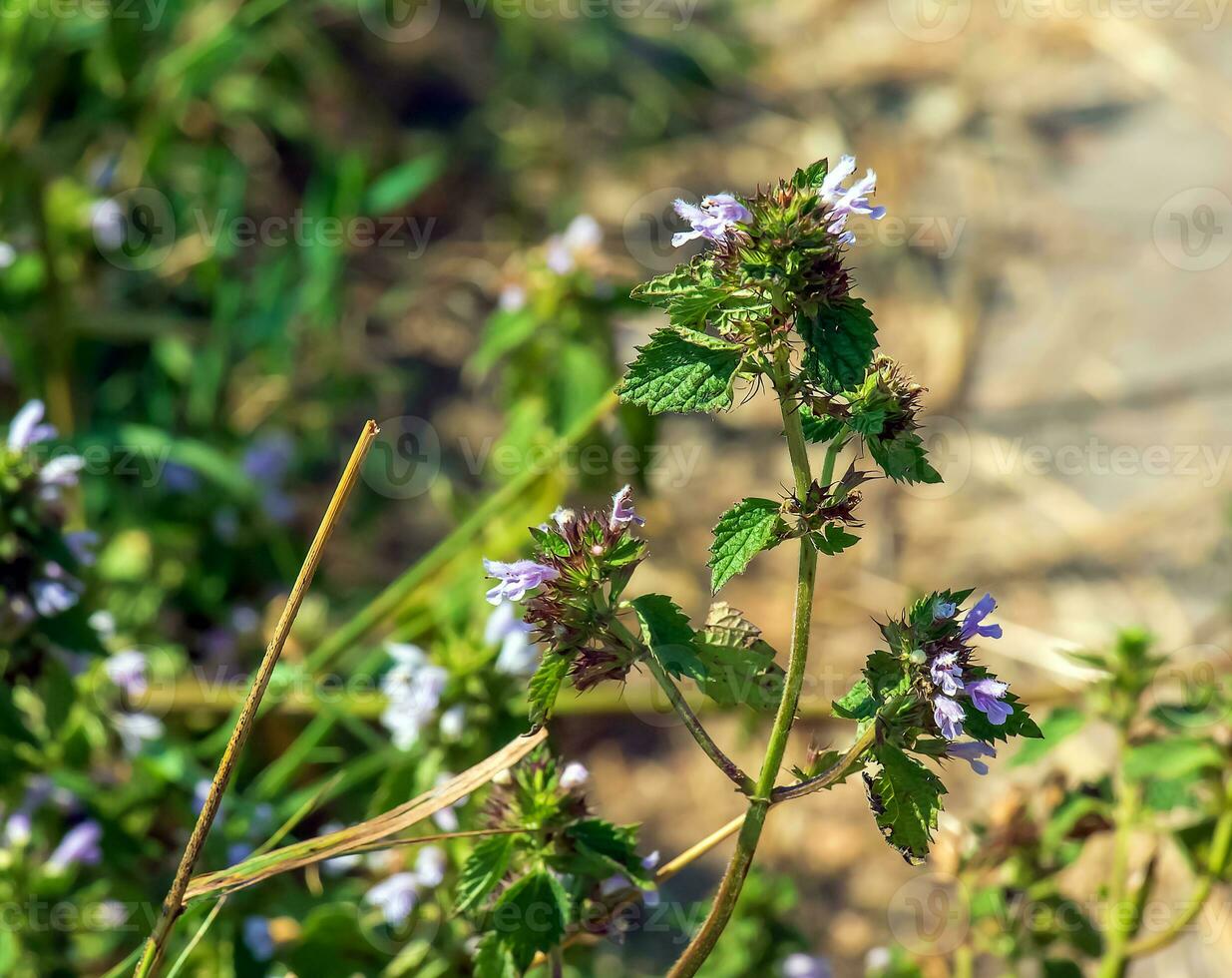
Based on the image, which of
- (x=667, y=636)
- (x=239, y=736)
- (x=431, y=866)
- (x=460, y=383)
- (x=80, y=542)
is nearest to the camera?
(x=667, y=636)

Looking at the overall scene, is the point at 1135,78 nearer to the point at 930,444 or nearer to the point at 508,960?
the point at 930,444

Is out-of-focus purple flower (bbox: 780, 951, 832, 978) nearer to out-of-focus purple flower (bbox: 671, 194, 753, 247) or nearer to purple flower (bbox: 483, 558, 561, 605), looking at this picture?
purple flower (bbox: 483, 558, 561, 605)

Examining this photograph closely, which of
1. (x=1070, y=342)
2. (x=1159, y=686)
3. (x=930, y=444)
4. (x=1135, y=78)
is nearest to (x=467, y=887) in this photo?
(x=1159, y=686)

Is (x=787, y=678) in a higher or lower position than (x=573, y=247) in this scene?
lower

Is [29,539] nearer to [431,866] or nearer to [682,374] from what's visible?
[431,866]

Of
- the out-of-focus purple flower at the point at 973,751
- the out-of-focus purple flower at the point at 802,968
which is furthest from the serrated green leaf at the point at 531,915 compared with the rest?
the out-of-focus purple flower at the point at 802,968

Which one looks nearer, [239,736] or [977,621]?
[977,621]

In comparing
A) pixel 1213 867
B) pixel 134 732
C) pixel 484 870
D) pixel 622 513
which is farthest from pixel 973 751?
pixel 134 732

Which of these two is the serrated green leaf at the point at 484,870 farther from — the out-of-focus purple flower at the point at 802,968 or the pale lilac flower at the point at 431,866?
the out-of-focus purple flower at the point at 802,968
